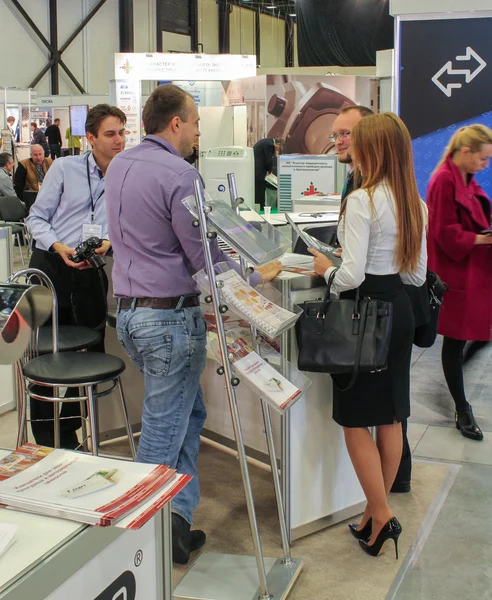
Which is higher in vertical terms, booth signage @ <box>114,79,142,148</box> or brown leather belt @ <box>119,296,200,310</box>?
booth signage @ <box>114,79,142,148</box>

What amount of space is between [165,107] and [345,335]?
0.87 meters

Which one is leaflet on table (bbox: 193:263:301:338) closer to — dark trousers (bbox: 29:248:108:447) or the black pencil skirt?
the black pencil skirt

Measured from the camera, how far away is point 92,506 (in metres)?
1.19

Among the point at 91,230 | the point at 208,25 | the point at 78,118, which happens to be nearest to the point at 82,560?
the point at 91,230

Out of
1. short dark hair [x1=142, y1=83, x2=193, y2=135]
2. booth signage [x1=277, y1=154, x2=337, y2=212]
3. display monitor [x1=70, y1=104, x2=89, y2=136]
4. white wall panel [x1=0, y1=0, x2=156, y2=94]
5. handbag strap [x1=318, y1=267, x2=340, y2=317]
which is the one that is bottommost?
handbag strap [x1=318, y1=267, x2=340, y2=317]

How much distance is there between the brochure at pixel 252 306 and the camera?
6.82ft

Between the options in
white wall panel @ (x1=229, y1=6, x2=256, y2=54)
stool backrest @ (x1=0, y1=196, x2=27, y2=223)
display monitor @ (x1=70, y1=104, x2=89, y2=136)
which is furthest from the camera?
white wall panel @ (x1=229, y1=6, x2=256, y2=54)

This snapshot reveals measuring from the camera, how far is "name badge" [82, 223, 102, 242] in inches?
122

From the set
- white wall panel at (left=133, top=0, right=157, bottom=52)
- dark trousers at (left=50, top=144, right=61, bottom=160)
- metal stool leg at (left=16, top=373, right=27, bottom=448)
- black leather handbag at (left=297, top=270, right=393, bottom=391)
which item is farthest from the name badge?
white wall panel at (left=133, top=0, right=157, bottom=52)

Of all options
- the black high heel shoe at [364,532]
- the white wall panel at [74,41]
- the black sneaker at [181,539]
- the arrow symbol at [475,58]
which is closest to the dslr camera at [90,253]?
the black sneaker at [181,539]

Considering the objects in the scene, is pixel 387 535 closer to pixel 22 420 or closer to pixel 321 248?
pixel 321 248

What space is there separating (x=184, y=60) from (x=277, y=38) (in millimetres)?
11645

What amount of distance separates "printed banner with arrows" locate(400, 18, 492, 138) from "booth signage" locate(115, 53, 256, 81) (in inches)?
298

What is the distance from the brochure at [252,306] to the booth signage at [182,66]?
10542mm
